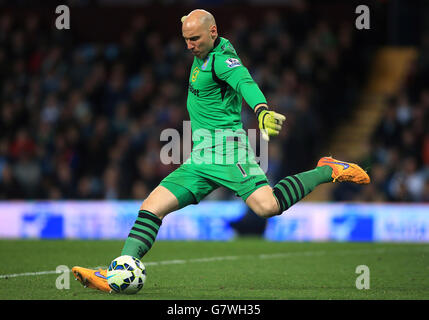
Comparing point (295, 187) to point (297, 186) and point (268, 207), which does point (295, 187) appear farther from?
point (268, 207)

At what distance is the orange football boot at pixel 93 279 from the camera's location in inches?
265

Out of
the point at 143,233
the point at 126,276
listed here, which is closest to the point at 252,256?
the point at 143,233

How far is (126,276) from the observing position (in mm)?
6543

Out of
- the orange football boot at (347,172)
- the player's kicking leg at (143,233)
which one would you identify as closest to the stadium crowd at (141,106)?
the orange football boot at (347,172)

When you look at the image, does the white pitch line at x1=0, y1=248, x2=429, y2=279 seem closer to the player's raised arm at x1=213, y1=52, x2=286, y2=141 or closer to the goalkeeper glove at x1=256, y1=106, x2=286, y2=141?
the player's raised arm at x1=213, y1=52, x2=286, y2=141

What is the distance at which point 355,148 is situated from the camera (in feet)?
55.7

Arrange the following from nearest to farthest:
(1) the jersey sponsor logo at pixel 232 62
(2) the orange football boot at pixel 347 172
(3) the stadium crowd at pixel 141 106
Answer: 1. (1) the jersey sponsor logo at pixel 232 62
2. (2) the orange football boot at pixel 347 172
3. (3) the stadium crowd at pixel 141 106

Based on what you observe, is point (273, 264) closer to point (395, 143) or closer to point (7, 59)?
point (395, 143)

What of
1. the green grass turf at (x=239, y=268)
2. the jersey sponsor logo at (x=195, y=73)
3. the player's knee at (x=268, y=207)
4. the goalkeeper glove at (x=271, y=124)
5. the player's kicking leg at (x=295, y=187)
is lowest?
the green grass turf at (x=239, y=268)

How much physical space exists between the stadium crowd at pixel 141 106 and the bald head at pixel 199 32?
771cm

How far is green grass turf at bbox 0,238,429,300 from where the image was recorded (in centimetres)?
680

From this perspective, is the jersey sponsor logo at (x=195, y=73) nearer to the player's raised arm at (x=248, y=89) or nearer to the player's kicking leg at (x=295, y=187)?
the player's raised arm at (x=248, y=89)

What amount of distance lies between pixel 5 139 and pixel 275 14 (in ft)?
19.9

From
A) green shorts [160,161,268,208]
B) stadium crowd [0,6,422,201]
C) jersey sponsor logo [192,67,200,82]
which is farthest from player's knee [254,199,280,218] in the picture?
stadium crowd [0,6,422,201]
